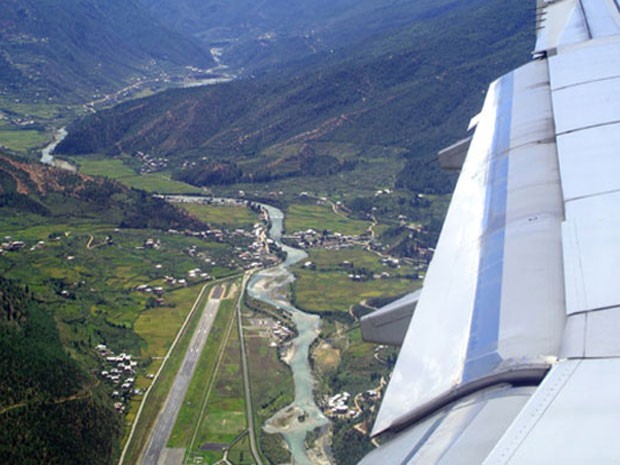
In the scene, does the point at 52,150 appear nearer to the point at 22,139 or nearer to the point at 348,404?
the point at 22,139

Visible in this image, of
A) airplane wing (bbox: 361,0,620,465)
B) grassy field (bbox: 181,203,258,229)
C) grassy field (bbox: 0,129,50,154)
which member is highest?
airplane wing (bbox: 361,0,620,465)

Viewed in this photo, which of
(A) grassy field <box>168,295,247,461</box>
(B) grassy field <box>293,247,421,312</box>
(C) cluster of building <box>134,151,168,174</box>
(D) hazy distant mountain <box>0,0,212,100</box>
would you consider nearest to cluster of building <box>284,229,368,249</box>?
(B) grassy field <box>293,247,421,312</box>

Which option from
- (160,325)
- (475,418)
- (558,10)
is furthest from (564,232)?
(160,325)

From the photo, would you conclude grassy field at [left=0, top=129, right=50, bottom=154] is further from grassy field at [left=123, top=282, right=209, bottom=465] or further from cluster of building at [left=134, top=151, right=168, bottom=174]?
grassy field at [left=123, top=282, right=209, bottom=465]

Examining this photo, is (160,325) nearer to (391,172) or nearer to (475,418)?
(475,418)

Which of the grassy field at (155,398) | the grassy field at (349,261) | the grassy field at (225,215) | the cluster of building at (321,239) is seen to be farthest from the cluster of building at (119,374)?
the grassy field at (225,215)

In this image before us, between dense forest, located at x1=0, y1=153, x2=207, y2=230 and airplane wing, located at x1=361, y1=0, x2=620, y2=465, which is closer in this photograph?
airplane wing, located at x1=361, y1=0, x2=620, y2=465
